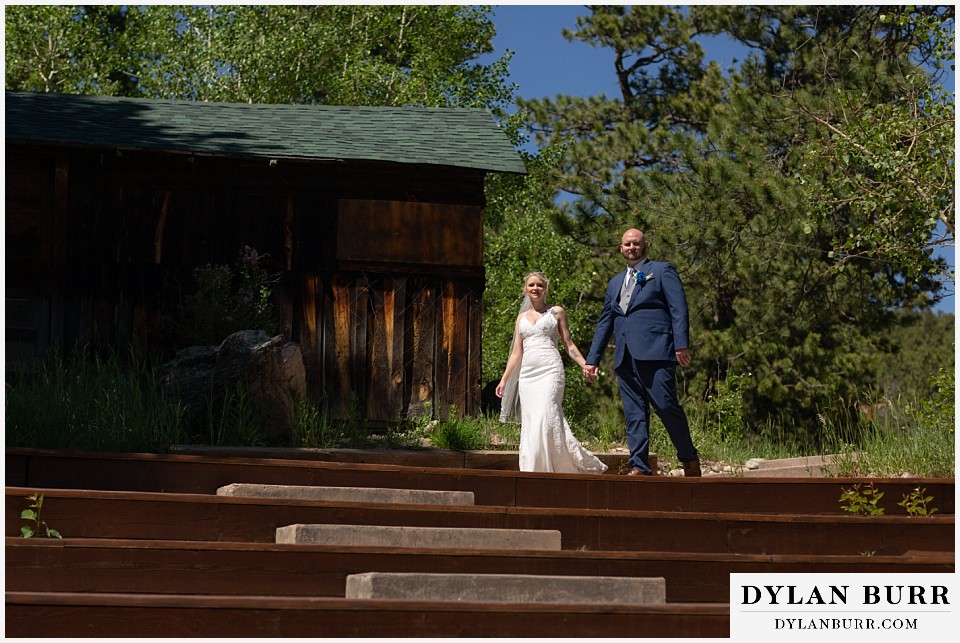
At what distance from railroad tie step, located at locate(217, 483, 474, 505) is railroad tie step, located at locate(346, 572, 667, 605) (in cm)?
151

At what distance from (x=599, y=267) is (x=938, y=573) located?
16.3 metres

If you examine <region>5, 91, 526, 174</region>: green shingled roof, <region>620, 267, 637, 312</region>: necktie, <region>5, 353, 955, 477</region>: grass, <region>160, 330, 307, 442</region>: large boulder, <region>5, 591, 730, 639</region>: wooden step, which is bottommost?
<region>5, 591, 730, 639</region>: wooden step

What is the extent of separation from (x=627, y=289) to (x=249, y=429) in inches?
139

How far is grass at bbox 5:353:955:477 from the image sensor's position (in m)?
8.54

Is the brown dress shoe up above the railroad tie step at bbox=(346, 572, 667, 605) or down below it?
above

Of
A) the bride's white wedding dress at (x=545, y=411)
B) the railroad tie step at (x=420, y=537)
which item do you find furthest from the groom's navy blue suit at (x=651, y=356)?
the railroad tie step at (x=420, y=537)

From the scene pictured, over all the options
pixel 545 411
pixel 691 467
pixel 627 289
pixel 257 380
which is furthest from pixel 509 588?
pixel 257 380

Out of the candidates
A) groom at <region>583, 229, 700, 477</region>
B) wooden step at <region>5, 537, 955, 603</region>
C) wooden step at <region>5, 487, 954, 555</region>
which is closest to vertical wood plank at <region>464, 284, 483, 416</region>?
groom at <region>583, 229, 700, 477</region>

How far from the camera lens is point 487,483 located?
7945 mm

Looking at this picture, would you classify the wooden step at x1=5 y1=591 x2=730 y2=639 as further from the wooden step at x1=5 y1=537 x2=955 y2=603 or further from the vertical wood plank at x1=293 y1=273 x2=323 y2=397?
the vertical wood plank at x1=293 y1=273 x2=323 y2=397

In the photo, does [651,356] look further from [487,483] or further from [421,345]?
[421,345]

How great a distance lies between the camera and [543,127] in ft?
94.0

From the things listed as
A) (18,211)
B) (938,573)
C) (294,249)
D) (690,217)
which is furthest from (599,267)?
(938,573)

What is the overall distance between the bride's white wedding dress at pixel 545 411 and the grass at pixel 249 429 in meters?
1.89
